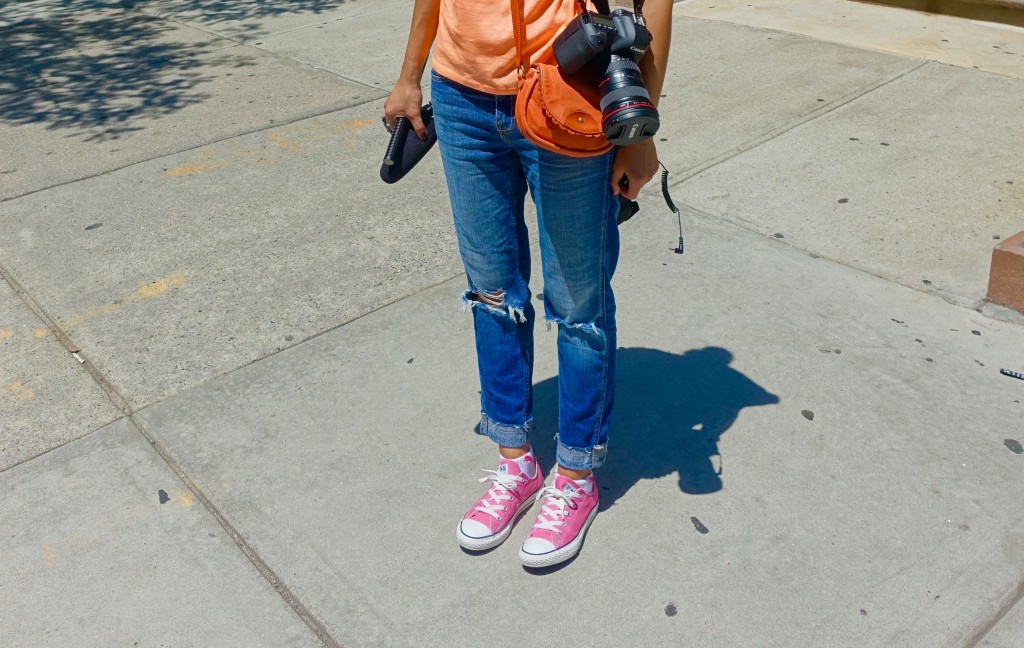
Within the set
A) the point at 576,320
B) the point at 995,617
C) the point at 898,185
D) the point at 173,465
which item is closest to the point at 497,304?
the point at 576,320

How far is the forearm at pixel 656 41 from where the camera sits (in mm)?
2053

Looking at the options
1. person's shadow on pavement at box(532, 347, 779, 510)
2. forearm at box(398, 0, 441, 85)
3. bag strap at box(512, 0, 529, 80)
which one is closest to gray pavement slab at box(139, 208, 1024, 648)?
person's shadow on pavement at box(532, 347, 779, 510)

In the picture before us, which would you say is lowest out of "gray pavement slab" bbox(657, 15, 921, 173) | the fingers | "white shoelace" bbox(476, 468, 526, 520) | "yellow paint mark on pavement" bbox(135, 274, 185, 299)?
"gray pavement slab" bbox(657, 15, 921, 173)

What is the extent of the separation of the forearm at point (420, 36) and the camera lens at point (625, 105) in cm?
63

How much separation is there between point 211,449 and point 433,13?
149 centimetres

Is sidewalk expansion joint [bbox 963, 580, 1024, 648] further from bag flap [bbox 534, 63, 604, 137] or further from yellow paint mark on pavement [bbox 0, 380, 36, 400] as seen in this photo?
yellow paint mark on pavement [bbox 0, 380, 36, 400]

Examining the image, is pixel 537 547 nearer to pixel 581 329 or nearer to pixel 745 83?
pixel 581 329

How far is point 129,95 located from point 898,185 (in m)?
4.60

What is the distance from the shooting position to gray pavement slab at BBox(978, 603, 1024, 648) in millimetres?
2246

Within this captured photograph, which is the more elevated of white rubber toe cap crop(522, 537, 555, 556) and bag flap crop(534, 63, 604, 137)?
bag flap crop(534, 63, 604, 137)

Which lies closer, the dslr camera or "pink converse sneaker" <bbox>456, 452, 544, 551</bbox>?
the dslr camera

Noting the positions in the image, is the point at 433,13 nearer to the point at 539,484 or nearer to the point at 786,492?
the point at 539,484

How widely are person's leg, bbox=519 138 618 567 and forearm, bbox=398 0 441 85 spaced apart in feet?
1.44

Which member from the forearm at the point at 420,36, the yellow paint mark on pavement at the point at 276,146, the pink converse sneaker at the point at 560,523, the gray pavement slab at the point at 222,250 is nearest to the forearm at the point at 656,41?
the forearm at the point at 420,36
